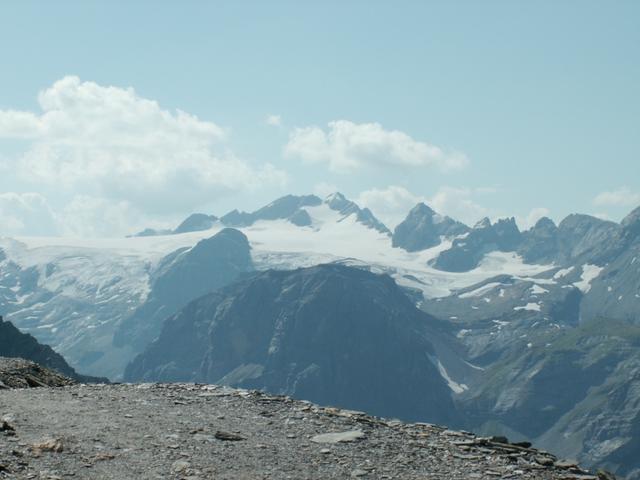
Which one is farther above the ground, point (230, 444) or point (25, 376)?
point (25, 376)

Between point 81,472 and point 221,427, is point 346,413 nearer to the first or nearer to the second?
point 221,427

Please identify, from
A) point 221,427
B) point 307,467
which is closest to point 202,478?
point 307,467

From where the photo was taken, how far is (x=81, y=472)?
75.7 ft

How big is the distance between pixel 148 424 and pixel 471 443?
Result: 31.9ft

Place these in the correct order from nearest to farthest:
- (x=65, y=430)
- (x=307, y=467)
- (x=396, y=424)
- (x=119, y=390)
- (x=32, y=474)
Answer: (x=32, y=474) < (x=307, y=467) < (x=65, y=430) < (x=396, y=424) < (x=119, y=390)

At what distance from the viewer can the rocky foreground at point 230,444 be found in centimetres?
2386

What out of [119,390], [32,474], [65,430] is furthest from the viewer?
[119,390]

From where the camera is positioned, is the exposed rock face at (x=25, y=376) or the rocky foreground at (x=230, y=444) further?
the exposed rock face at (x=25, y=376)

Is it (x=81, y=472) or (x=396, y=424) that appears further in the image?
(x=396, y=424)

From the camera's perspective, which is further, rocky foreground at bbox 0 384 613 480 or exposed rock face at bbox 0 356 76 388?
exposed rock face at bbox 0 356 76 388

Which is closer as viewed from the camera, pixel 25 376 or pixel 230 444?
pixel 230 444

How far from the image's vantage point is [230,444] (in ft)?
86.6

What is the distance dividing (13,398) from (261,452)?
10.7 metres

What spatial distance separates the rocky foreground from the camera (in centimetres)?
2386
